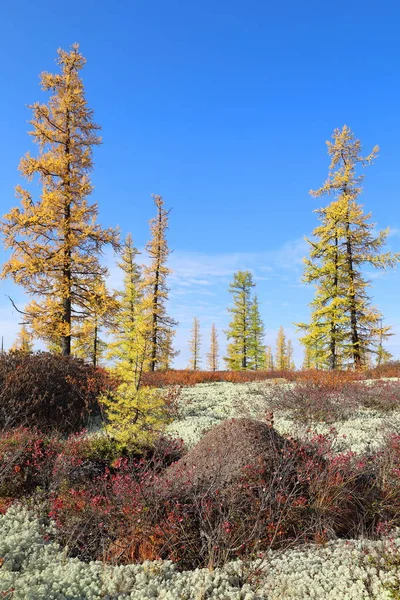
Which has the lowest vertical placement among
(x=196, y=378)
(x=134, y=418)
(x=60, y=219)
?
(x=134, y=418)

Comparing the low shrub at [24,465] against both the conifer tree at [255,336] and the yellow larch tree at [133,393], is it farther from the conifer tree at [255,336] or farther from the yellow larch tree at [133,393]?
the conifer tree at [255,336]

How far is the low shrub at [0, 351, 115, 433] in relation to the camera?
9039mm

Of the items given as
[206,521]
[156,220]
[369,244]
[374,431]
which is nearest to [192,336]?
[156,220]

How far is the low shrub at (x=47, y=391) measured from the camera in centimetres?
904

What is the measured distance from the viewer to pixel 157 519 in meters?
4.52

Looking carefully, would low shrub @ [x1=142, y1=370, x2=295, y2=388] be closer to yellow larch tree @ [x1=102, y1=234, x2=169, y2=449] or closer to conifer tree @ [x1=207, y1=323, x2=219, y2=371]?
yellow larch tree @ [x1=102, y1=234, x2=169, y2=449]

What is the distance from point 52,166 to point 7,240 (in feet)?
12.6

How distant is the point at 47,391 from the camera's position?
9914 millimetres

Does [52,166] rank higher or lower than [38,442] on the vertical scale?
higher

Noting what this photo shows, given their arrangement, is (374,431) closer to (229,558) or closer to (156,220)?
(229,558)

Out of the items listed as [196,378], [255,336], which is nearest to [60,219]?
[196,378]

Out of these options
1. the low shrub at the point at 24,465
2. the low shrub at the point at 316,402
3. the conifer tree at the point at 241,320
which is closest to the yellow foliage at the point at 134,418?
the low shrub at the point at 24,465

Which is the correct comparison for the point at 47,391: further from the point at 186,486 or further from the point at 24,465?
the point at 186,486

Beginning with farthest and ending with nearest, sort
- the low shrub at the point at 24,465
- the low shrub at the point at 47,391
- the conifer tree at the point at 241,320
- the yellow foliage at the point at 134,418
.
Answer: the conifer tree at the point at 241,320 < the low shrub at the point at 47,391 < the yellow foliage at the point at 134,418 < the low shrub at the point at 24,465
